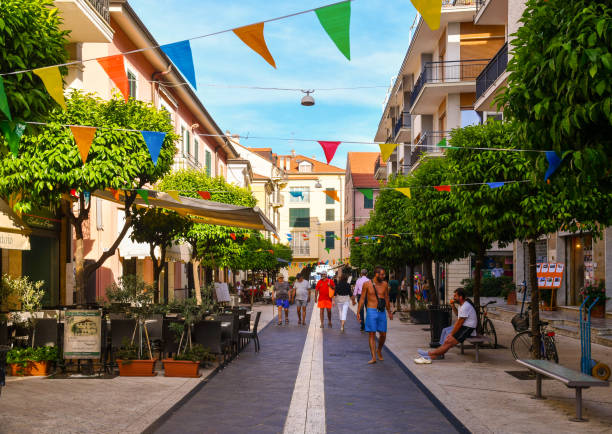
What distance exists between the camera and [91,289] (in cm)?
1898

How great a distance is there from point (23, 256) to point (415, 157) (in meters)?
24.8

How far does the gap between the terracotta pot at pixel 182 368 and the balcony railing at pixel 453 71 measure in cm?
2390

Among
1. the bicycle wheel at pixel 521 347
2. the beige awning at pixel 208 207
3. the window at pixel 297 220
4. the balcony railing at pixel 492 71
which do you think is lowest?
the bicycle wheel at pixel 521 347

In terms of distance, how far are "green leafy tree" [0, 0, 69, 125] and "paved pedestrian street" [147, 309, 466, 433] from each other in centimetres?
353

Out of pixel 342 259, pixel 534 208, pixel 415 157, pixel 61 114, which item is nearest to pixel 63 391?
pixel 61 114

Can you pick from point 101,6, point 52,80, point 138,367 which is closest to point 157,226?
point 101,6

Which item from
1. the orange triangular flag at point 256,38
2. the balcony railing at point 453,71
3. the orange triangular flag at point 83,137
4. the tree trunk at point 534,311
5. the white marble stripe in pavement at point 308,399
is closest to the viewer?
the orange triangular flag at point 256,38

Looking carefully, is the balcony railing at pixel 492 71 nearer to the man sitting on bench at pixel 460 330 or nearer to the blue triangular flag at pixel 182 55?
the man sitting on bench at pixel 460 330

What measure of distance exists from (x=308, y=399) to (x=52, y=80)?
16.2 feet

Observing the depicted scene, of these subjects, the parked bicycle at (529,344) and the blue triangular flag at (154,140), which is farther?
the parked bicycle at (529,344)

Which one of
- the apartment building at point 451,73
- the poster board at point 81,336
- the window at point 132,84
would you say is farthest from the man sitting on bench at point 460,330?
the apartment building at point 451,73

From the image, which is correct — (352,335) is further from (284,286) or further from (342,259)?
(342,259)

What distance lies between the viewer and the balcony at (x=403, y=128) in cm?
4162

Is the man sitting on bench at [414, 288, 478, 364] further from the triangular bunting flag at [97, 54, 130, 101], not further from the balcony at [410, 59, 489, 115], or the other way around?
the balcony at [410, 59, 489, 115]
